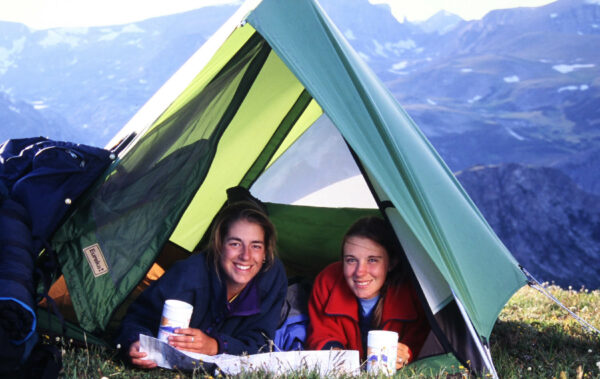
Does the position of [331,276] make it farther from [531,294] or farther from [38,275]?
[531,294]

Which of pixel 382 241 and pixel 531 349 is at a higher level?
pixel 382 241

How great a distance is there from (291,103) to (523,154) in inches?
1708

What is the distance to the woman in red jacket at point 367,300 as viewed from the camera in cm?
332

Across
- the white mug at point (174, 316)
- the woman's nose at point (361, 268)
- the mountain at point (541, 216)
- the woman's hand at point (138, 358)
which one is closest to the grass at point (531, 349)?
the woman's hand at point (138, 358)

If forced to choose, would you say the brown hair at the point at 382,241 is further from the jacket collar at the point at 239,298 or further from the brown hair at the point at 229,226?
the jacket collar at the point at 239,298

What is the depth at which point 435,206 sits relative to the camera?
3221 millimetres

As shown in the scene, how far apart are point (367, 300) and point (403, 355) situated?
1.34 ft

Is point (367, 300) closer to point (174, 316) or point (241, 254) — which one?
point (241, 254)

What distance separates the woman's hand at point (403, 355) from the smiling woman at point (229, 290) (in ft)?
2.10

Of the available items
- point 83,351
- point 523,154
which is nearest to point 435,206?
point 83,351

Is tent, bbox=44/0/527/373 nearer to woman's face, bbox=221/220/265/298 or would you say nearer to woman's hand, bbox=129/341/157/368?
woman's face, bbox=221/220/265/298

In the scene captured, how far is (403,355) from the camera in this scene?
10.2 feet

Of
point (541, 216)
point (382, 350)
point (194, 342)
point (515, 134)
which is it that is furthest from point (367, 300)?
point (515, 134)

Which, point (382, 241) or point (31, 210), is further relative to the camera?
point (382, 241)
